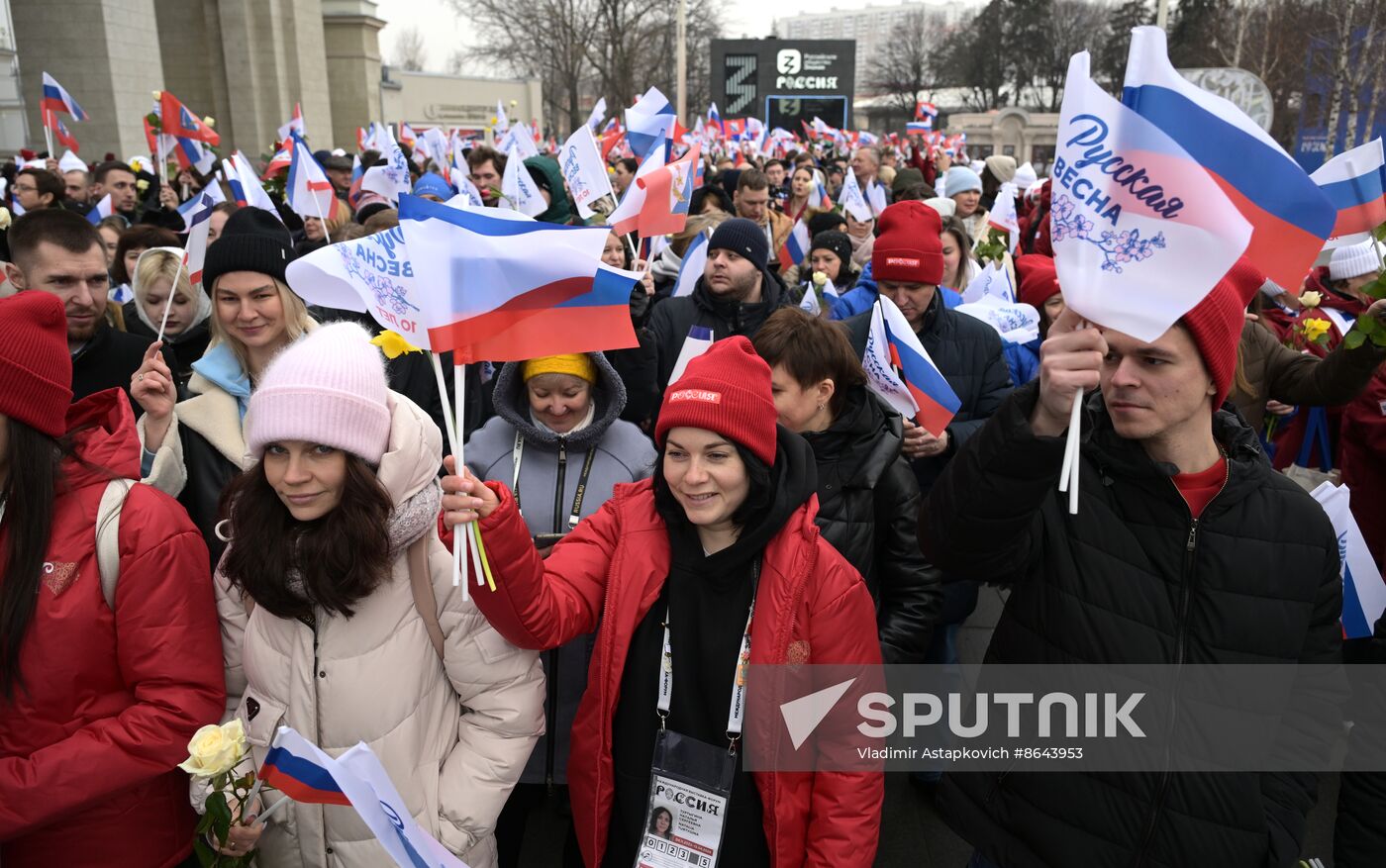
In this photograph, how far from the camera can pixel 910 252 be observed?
162 inches

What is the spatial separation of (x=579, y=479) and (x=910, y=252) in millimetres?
1937

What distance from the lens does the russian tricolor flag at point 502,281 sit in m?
1.89

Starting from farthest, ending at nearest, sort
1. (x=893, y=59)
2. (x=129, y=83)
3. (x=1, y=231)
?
(x=893, y=59), (x=129, y=83), (x=1, y=231)

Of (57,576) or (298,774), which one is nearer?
(298,774)

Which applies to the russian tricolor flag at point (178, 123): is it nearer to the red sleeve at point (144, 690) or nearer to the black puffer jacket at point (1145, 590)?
the red sleeve at point (144, 690)

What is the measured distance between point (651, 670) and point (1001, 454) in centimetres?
94

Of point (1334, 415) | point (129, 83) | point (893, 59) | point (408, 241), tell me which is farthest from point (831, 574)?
point (893, 59)

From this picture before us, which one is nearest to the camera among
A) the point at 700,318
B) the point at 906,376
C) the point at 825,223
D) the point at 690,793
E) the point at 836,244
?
the point at 690,793

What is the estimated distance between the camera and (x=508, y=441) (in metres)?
3.13

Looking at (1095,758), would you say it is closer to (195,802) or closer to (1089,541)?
(1089,541)

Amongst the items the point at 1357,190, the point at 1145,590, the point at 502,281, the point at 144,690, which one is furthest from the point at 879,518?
the point at 1357,190

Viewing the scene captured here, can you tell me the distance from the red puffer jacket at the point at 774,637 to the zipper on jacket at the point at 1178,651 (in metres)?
0.57

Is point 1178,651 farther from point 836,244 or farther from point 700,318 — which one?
point 836,244

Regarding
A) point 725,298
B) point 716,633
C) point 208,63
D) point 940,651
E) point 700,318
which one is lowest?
point 940,651
